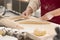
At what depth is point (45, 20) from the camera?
3.29 feet

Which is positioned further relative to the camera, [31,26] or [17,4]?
[17,4]

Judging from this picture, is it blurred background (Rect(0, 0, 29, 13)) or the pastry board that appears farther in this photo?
blurred background (Rect(0, 0, 29, 13))

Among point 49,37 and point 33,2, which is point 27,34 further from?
point 33,2

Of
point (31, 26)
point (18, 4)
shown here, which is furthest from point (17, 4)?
point (31, 26)

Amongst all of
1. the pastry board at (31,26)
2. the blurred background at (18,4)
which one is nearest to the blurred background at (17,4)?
the blurred background at (18,4)

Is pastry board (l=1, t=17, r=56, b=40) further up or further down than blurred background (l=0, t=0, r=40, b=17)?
further up

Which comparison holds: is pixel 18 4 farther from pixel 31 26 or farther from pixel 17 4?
pixel 31 26

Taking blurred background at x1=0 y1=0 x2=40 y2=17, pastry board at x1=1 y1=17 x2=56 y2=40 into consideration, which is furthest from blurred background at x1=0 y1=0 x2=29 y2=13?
pastry board at x1=1 y1=17 x2=56 y2=40

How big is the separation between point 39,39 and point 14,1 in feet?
4.72

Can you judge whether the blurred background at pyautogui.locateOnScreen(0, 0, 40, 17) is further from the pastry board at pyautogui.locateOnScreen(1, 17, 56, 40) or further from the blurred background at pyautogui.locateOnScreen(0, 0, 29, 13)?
the pastry board at pyautogui.locateOnScreen(1, 17, 56, 40)

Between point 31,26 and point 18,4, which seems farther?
point 18,4

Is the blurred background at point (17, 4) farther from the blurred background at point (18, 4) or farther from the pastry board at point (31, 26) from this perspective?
the pastry board at point (31, 26)

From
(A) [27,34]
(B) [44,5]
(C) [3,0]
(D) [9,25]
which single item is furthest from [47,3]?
(C) [3,0]

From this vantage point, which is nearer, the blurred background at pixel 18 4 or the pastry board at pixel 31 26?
the pastry board at pixel 31 26
